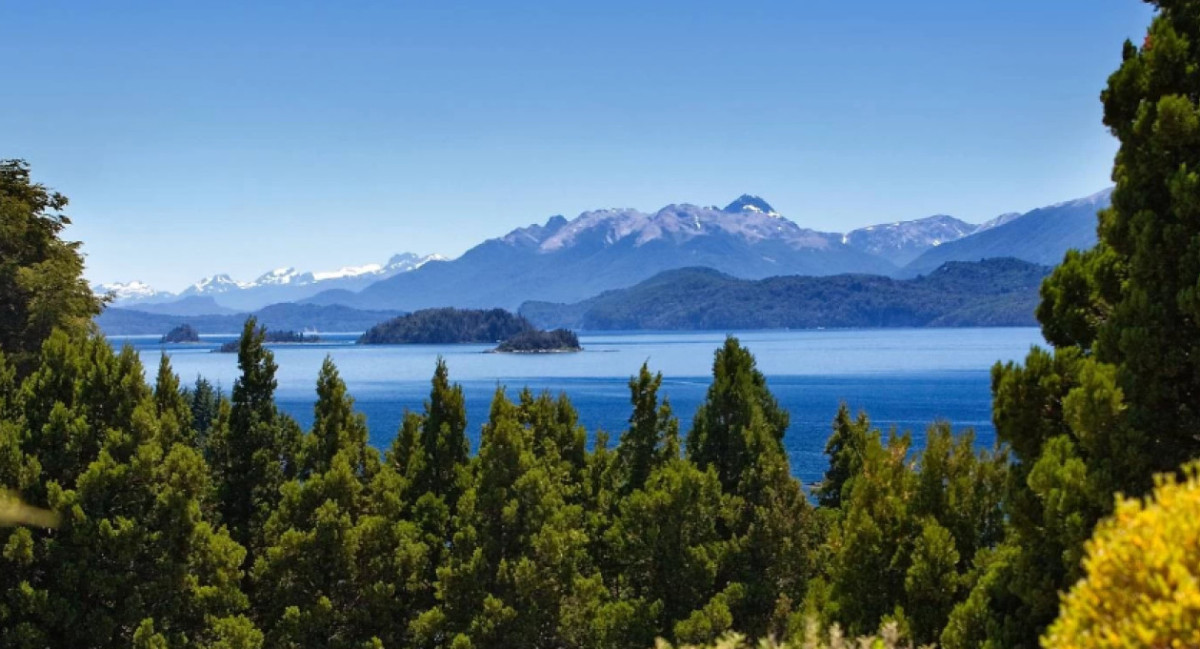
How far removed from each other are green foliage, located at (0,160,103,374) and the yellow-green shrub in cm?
2744

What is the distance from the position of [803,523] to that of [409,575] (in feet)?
29.0

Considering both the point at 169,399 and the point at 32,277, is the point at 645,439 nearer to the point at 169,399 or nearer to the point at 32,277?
the point at 169,399

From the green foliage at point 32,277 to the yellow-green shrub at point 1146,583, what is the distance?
27.4m

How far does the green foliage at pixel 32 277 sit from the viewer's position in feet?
87.0

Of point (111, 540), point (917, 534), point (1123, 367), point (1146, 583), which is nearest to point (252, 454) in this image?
point (111, 540)

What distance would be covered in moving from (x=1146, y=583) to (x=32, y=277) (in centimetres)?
2809

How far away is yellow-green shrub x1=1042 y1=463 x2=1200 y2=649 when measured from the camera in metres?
4.62

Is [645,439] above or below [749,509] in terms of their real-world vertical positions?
above

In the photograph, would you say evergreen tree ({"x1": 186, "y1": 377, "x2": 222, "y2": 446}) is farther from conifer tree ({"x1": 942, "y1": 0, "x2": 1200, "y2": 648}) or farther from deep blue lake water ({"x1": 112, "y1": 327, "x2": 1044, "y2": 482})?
conifer tree ({"x1": 942, "y1": 0, "x2": 1200, "y2": 648})

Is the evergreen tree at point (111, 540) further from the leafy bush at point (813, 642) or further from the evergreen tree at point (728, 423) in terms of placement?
the leafy bush at point (813, 642)

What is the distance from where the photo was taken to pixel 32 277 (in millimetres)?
26203

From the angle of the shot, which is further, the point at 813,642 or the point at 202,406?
the point at 202,406

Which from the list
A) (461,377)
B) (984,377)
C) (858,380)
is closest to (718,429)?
(858,380)

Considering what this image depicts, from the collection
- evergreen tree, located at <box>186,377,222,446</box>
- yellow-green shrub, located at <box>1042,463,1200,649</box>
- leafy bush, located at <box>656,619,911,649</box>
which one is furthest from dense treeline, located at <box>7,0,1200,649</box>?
evergreen tree, located at <box>186,377,222,446</box>
